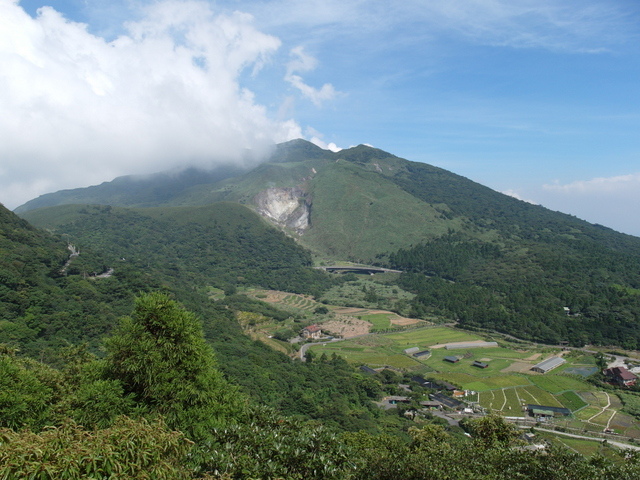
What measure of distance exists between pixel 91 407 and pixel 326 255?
144238 mm

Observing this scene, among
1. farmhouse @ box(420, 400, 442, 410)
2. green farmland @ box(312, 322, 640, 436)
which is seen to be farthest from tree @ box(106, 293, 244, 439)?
green farmland @ box(312, 322, 640, 436)

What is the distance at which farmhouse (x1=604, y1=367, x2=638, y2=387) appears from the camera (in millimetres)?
49844

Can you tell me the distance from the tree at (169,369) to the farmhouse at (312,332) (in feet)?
184

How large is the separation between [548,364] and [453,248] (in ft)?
266

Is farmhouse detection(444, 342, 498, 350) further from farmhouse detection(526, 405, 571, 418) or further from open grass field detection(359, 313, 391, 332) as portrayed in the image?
farmhouse detection(526, 405, 571, 418)

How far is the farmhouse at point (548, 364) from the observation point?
5509 centimetres

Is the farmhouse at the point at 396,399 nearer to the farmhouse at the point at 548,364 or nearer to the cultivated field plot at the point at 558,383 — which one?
the cultivated field plot at the point at 558,383

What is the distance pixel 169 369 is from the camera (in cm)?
1395

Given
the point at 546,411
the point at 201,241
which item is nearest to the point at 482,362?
the point at 546,411

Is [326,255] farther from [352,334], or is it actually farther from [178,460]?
[178,460]

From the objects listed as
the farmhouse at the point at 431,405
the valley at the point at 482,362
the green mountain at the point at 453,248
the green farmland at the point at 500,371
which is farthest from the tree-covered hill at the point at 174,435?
the green mountain at the point at 453,248

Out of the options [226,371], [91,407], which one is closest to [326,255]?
[226,371]

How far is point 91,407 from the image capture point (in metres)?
12.6

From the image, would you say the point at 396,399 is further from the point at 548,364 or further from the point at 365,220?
the point at 365,220
